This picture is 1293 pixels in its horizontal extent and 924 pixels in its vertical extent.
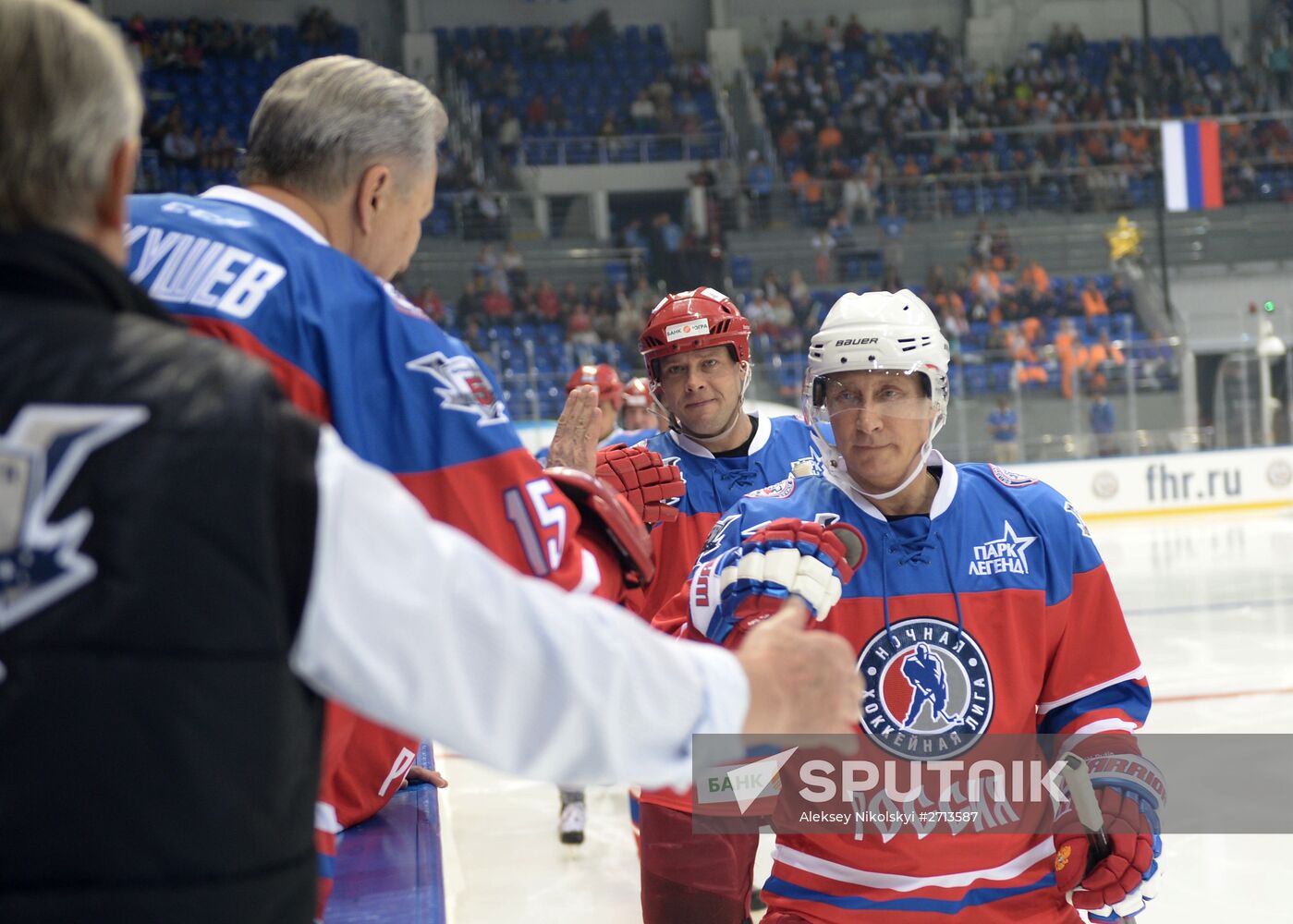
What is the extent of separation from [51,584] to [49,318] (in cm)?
17

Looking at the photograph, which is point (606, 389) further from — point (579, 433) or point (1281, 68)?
point (1281, 68)

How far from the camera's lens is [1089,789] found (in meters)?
2.17

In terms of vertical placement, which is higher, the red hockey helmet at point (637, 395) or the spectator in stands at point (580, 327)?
the spectator in stands at point (580, 327)

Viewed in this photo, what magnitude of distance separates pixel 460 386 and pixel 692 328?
2169mm

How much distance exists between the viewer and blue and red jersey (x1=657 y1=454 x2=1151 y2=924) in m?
2.15

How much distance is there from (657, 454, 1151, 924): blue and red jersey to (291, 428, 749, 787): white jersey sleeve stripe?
1159mm

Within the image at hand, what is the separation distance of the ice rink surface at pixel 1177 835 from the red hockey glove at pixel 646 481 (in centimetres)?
93

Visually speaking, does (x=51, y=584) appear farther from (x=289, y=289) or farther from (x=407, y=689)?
(x=289, y=289)

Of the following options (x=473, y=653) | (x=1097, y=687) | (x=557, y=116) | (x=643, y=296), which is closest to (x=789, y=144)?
(x=557, y=116)

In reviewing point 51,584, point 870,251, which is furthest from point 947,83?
point 51,584

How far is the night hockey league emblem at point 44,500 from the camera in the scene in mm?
826

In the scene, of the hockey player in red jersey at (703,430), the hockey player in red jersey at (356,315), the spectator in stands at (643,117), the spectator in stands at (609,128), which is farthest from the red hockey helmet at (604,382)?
the spectator in stands at (643,117)

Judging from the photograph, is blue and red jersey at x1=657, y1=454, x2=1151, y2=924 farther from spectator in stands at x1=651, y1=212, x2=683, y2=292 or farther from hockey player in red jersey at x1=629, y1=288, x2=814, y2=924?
spectator in stands at x1=651, y1=212, x2=683, y2=292

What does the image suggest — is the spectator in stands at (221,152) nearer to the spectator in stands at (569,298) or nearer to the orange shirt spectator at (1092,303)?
the spectator in stands at (569,298)
